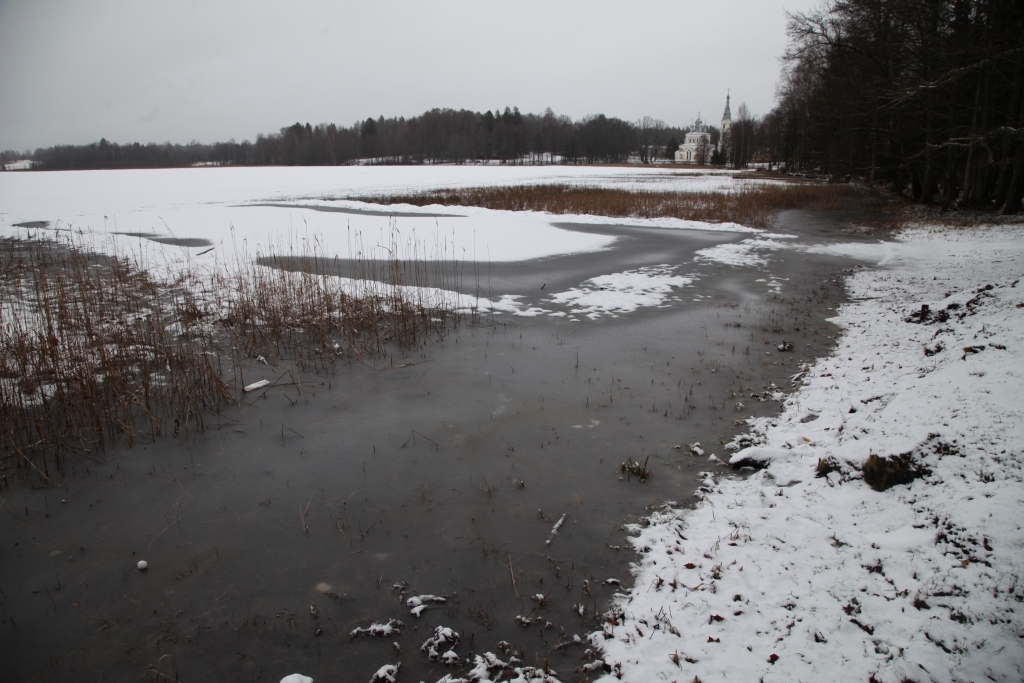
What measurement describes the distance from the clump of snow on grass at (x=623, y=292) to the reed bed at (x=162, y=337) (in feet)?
8.02

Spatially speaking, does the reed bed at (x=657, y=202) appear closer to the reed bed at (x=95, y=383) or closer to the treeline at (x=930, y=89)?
the treeline at (x=930, y=89)

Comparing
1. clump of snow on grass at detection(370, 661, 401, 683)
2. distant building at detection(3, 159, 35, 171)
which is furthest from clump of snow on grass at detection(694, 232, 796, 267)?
distant building at detection(3, 159, 35, 171)

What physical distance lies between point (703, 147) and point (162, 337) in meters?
Result: 124

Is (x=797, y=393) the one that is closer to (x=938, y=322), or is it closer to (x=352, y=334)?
(x=938, y=322)

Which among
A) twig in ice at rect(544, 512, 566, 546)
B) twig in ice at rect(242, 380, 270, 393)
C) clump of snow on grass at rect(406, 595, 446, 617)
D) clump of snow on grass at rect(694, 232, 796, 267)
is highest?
clump of snow on grass at rect(694, 232, 796, 267)

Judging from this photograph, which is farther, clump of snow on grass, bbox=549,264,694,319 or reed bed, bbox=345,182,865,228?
reed bed, bbox=345,182,865,228

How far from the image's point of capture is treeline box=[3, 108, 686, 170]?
102m

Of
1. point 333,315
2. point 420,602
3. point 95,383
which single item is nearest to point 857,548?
point 420,602

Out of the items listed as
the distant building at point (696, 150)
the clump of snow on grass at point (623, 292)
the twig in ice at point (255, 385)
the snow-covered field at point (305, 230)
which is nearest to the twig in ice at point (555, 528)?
the twig in ice at point (255, 385)

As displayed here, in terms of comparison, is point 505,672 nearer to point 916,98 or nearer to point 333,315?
point 333,315

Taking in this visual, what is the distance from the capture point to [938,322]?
302 inches

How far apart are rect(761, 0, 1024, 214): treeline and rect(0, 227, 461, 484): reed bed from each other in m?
13.7

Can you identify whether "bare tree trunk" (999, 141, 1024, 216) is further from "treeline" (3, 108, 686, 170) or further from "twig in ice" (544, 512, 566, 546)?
"treeline" (3, 108, 686, 170)

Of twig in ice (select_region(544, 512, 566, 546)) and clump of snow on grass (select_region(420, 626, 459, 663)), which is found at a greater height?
twig in ice (select_region(544, 512, 566, 546))
